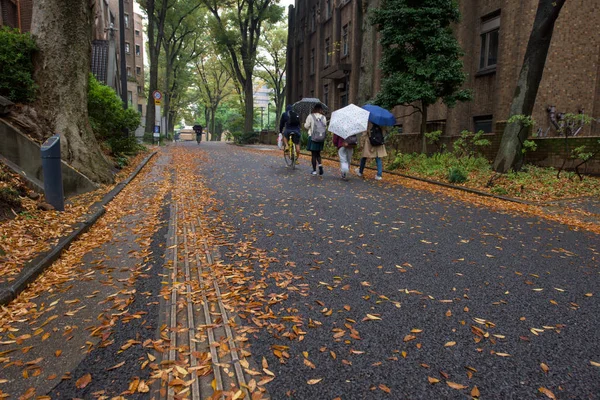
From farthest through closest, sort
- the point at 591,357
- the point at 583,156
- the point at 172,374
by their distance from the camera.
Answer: the point at 583,156, the point at 591,357, the point at 172,374

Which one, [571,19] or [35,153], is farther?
[571,19]

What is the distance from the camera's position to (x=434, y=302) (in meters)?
3.43

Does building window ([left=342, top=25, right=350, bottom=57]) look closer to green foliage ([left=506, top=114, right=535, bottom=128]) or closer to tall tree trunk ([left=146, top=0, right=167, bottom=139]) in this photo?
tall tree trunk ([left=146, top=0, right=167, bottom=139])

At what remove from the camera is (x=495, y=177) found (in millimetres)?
10641

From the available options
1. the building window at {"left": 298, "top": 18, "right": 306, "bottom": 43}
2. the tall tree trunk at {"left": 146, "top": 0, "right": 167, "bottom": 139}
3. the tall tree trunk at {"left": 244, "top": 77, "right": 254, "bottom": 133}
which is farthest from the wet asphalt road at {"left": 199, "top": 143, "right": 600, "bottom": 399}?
the building window at {"left": 298, "top": 18, "right": 306, "bottom": 43}

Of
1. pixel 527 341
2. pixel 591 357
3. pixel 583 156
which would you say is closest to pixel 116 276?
pixel 527 341

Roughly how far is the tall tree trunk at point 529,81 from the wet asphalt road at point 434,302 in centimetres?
484

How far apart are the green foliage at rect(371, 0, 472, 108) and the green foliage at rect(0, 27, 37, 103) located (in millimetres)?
11060

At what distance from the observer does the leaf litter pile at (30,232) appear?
13.7 ft

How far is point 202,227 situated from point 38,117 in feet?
16.6

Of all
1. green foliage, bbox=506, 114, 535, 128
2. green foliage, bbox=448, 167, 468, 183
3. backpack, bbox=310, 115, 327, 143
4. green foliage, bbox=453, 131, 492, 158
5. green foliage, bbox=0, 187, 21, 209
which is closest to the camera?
green foliage, bbox=0, 187, 21, 209

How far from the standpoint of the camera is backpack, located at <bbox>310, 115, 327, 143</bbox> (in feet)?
39.2

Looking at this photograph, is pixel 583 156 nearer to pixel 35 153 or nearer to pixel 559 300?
pixel 559 300

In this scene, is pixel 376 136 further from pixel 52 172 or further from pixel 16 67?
pixel 16 67
